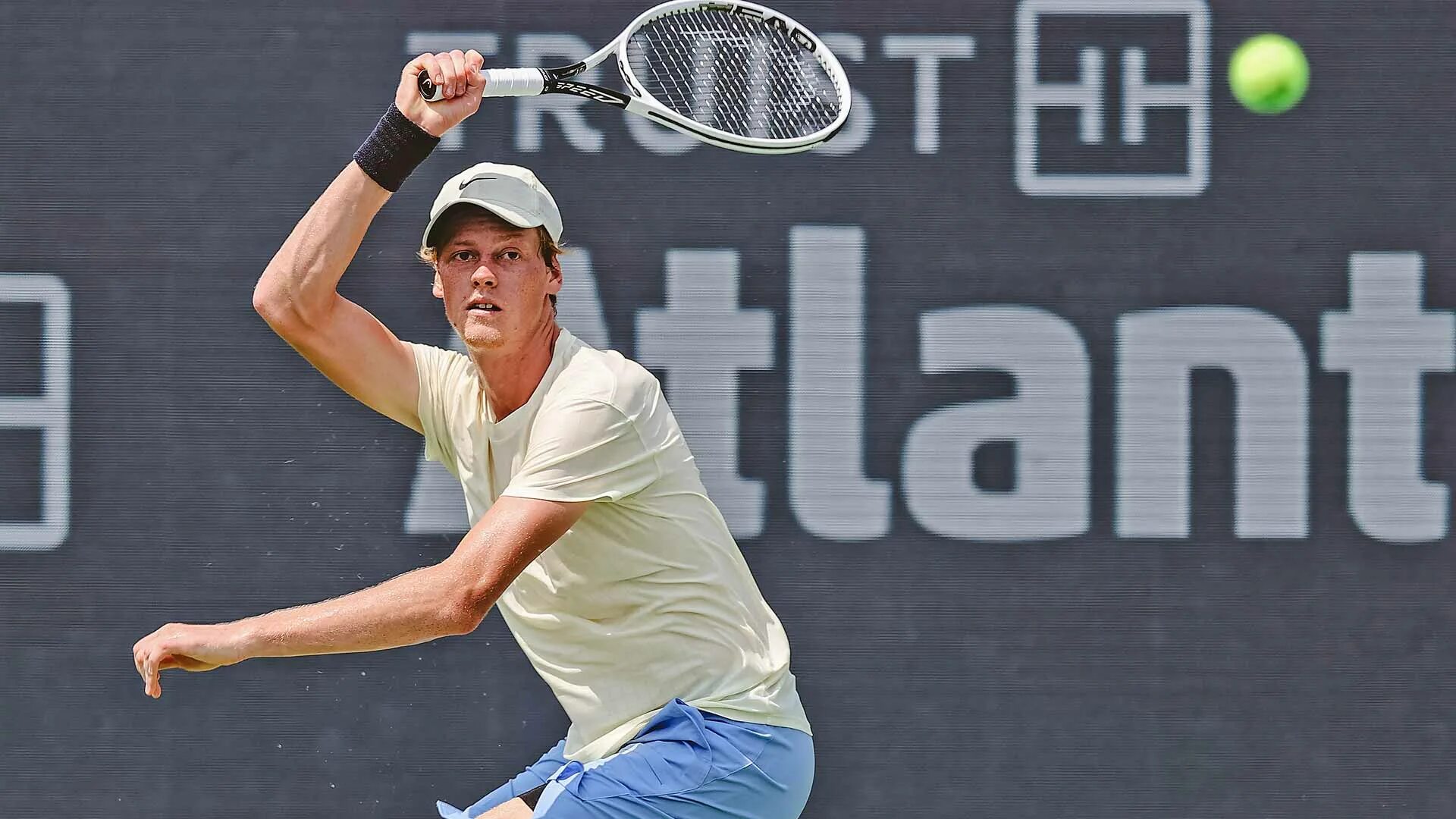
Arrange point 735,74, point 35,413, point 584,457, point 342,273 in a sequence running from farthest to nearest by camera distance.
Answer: point 35,413
point 735,74
point 342,273
point 584,457

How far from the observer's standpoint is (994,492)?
3.82 metres

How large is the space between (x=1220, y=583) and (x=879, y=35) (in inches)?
58.2

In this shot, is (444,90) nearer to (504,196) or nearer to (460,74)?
(460,74)

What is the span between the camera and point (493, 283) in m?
2.29

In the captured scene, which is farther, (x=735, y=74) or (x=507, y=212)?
(x=735, y=74)

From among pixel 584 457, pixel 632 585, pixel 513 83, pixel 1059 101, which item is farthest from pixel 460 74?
pixel 1059 101

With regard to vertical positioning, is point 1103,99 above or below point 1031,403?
above

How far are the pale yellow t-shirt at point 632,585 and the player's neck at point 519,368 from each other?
29 mm

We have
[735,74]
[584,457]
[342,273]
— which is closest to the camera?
[584,457]

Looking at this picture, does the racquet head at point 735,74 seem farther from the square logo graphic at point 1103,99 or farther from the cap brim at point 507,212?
the cap brim at point 507,212

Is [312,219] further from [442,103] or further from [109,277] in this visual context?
[109,277]

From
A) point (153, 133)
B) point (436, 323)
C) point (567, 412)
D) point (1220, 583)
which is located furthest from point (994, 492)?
point (153, 133)

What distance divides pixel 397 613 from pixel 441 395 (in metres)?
0.50

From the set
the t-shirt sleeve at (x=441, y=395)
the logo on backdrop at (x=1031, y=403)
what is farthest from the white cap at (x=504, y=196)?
the logo on backdrop at (x=1031, y=403)
